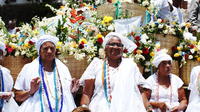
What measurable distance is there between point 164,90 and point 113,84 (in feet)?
3.32

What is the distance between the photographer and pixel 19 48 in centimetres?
729

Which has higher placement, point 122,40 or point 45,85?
point 122,40

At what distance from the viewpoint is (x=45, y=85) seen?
231 inches

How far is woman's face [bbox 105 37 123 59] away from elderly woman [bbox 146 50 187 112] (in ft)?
2.21

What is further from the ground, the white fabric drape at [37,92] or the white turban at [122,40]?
the white turban at [122,40]

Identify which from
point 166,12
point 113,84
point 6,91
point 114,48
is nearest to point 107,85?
point 113,84

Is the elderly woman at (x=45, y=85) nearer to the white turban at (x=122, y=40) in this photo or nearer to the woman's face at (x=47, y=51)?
the woman's face at (x=47, y=51)

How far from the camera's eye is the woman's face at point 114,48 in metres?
6.11

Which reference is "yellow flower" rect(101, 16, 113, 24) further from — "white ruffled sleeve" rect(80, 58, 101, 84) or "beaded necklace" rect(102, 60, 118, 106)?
"beaded necklace" rect(102, 60, 118, 106)

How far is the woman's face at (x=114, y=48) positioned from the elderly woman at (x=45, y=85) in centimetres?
62

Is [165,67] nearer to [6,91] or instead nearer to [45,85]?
[45,85]

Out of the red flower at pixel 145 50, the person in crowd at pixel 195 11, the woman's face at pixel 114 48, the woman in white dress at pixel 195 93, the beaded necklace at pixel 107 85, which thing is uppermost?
the person in crowd at pixel 195 11

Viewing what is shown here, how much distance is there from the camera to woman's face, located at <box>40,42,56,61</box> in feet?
19.6

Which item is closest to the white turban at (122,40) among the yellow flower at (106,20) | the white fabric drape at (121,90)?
the white fabric drape at (121,90)
